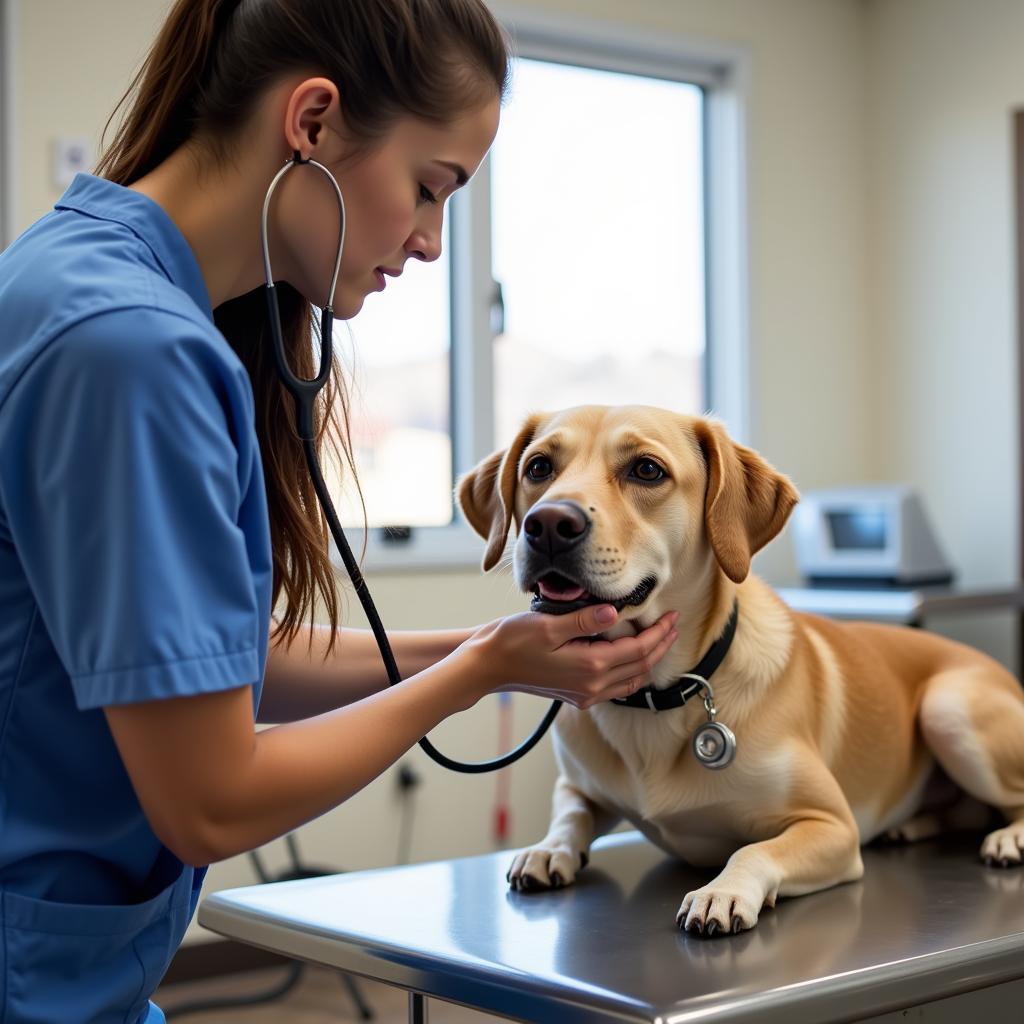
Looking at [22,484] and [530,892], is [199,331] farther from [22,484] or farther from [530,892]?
[530,892]

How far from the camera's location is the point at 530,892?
1.34 metres

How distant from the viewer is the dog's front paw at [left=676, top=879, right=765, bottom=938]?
1132 mm

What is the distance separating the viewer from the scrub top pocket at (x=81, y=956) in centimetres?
83

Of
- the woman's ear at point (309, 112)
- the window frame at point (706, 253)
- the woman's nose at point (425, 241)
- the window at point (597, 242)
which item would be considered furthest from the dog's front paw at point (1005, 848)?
the window at point (597, 242)

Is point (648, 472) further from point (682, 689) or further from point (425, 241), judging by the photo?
point (425, 241)

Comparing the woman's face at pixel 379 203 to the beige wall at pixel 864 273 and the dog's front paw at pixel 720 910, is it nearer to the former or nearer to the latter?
the dog's front paw at pixel 720 910

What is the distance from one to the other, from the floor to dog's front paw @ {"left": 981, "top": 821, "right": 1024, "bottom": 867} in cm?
173

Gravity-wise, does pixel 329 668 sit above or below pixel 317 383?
below

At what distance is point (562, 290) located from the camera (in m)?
3.91

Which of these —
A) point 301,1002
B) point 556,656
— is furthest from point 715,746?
point 301,1002

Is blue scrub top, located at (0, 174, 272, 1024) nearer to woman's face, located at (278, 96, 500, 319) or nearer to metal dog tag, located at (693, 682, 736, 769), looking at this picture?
woman's face, located at (278, 96, 500, 319)

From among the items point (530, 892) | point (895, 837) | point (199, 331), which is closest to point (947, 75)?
point (895, 837)

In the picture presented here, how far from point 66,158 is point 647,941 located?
8.26ft

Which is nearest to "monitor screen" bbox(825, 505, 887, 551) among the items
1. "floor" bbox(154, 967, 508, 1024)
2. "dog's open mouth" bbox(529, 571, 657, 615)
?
"floor" bbox(154, 967, 508, 1024)
